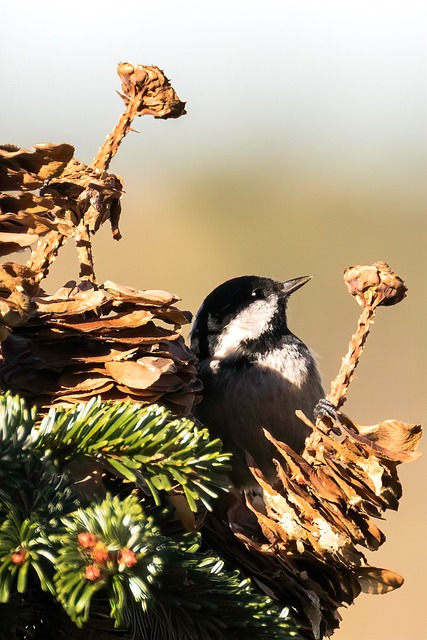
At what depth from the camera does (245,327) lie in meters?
1.58

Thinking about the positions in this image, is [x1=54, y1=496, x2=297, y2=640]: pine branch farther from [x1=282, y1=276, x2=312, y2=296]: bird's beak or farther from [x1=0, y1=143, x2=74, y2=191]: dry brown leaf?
[x1=282, y1=276, x2=312, y2=296]: bird's beak

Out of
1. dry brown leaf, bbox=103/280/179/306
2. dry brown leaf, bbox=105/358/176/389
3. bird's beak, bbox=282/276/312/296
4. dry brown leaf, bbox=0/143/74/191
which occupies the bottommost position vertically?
bird's beak, bbox=282/276/312/296

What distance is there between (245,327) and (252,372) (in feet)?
0.41

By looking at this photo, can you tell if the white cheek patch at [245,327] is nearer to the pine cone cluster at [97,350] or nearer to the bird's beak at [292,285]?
the bird's beak at [292,285]

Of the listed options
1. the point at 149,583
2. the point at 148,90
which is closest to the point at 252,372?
the point at 148,90

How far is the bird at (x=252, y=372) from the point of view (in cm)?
135

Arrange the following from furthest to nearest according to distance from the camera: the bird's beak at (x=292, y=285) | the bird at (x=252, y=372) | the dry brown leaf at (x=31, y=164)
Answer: the bird's beak at (x=292, y=285) < the bird at (x=252, y=372) < the dry brown leaf at (x=31, y=164)

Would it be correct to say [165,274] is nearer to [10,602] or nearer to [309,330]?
[309,330]

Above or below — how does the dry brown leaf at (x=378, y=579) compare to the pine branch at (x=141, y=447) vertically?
below

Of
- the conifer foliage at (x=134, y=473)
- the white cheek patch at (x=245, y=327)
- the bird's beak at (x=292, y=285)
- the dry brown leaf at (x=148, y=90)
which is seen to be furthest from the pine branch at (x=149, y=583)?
the bird's beak at (x=292, y=285)

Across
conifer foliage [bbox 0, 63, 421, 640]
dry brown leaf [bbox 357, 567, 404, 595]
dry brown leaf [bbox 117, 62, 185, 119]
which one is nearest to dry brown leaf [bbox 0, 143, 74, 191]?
conifer foliage [bbox 0, 63, 421, 640]

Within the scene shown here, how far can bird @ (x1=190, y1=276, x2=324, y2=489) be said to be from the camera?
1.35 meters

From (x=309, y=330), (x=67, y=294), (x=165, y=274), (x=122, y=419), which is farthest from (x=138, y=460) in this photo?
(x=165, y=274)

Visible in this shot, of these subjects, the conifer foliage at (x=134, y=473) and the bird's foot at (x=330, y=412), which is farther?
the bird's foot at (x=330, y=412)
